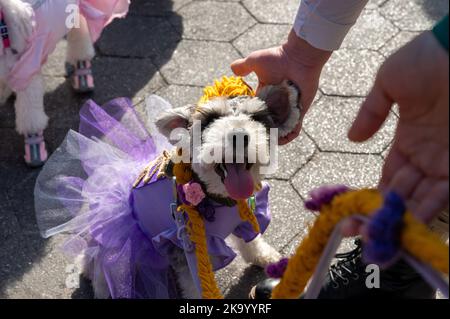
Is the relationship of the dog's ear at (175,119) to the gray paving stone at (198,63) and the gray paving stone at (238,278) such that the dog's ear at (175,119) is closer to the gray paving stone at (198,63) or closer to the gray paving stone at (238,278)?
the gray paving stone at (238,278)

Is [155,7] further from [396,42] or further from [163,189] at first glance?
[163,189]

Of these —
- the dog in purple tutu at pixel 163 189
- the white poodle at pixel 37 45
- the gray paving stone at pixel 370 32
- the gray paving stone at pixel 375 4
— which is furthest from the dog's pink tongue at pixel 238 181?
the gray paving stone at pixel 375 4

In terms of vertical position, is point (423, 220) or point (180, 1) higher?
point (423, 220)

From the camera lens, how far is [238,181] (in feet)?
4.55

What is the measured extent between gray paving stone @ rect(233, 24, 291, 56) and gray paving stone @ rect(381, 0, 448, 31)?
504 millimetres

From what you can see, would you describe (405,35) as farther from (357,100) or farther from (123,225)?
(123,225)

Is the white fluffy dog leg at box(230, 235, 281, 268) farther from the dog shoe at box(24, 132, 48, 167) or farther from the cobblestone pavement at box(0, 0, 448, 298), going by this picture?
the dog shoe at box(24, 132, 48, 167)

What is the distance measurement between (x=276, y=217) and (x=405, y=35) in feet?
3.82

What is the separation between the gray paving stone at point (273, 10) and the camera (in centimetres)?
276

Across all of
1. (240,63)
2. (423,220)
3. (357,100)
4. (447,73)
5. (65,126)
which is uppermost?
(447,73)

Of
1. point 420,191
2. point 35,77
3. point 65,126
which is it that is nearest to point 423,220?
point 420,191

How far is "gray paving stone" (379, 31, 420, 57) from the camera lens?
103 inches

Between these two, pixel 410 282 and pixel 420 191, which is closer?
pixel 420 191

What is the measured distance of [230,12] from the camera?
278 centimetres
